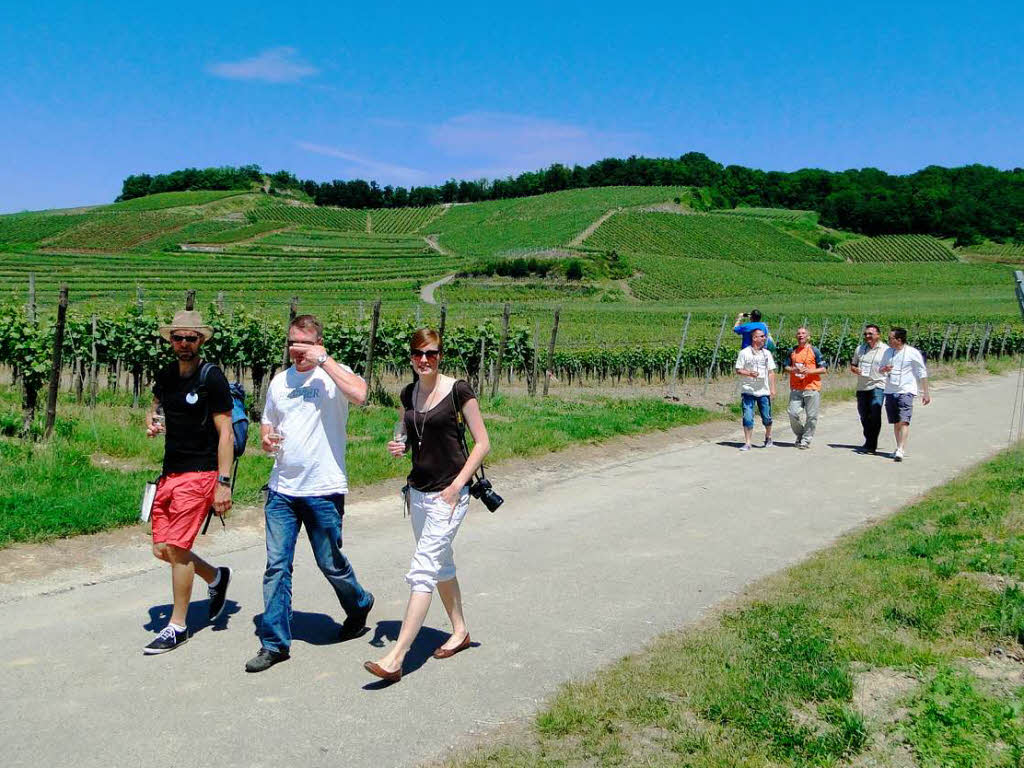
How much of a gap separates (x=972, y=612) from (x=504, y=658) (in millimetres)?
2730

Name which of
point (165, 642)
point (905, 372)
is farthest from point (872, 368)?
point (165, 642)

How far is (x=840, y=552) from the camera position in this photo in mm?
7516

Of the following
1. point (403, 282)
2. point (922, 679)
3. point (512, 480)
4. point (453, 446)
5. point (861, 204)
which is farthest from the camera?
point (861, 204)

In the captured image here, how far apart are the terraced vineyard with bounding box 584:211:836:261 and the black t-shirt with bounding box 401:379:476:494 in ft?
323

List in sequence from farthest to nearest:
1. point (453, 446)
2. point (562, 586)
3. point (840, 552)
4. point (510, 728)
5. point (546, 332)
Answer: point (546, 332) → point (840, 552) → point (562, 586) → point (453, 446) → point (510, 728)

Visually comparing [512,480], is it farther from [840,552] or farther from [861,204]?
[861,204]

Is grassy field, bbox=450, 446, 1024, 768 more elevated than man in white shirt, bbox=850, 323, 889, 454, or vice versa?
man in white shirt, bbox=850, 323, 889, 454

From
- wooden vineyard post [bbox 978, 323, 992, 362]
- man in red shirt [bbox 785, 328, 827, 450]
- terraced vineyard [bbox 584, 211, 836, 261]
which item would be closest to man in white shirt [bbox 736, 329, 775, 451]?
man in red shirt [bbox 785, 328, 827, 450]

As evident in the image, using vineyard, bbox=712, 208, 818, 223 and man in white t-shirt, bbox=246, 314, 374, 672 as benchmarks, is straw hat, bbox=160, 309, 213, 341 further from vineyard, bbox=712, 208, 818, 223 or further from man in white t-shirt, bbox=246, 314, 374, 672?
→ vineyard, bbox=712, 208, 818, 223

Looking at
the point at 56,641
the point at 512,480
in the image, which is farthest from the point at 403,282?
the point at 56,641

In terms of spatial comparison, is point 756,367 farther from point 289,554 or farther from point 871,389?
point 289,554

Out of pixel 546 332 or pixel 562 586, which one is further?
pixel 546 332

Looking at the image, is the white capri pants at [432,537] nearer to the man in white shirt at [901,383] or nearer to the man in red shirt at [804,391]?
the man in white shirt at [901,383]

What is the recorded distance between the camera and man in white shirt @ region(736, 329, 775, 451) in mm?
13414
